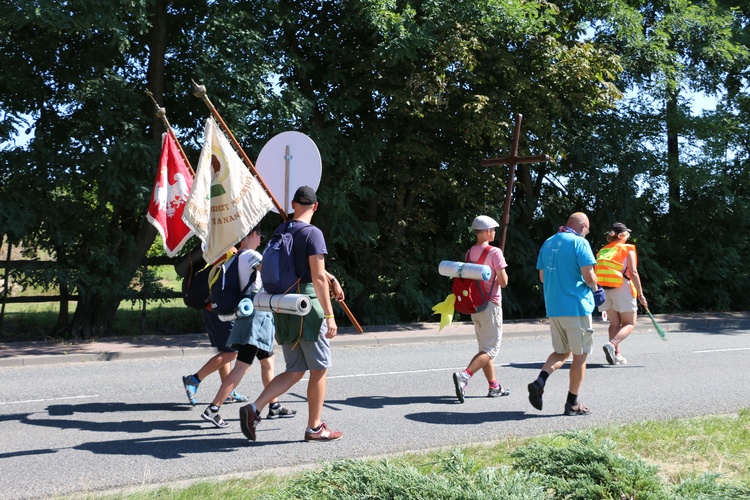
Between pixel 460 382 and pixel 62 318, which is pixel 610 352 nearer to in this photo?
pixel 460 382

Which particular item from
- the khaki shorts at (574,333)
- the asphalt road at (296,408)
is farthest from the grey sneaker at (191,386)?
the khaki shorts at (574,333)

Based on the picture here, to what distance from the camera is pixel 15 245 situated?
13.6 metres

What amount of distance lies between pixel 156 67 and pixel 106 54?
88 cm

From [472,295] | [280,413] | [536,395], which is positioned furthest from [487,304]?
[280,413]

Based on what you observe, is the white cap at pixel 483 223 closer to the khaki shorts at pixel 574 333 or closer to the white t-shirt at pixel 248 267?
the khaki shorts at pixel 574 333

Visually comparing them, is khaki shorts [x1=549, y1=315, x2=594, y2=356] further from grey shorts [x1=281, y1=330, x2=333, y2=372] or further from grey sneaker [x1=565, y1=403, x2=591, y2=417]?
grey shorts [x1=281, y1=330, x2=333, y2=372]

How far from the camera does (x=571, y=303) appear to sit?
7.30 meters

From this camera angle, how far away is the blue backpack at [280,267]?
5.93m

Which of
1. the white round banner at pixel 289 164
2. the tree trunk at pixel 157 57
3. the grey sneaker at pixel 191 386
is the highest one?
the tree trunk at pixel 157 57

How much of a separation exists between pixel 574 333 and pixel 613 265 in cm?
359

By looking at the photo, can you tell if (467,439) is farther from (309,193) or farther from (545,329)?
(545,329)

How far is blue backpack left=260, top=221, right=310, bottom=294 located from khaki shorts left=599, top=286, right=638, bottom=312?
6.00 m

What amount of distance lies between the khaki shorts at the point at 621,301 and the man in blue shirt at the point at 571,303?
141 inches

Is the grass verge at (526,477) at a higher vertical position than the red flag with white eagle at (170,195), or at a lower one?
lower
